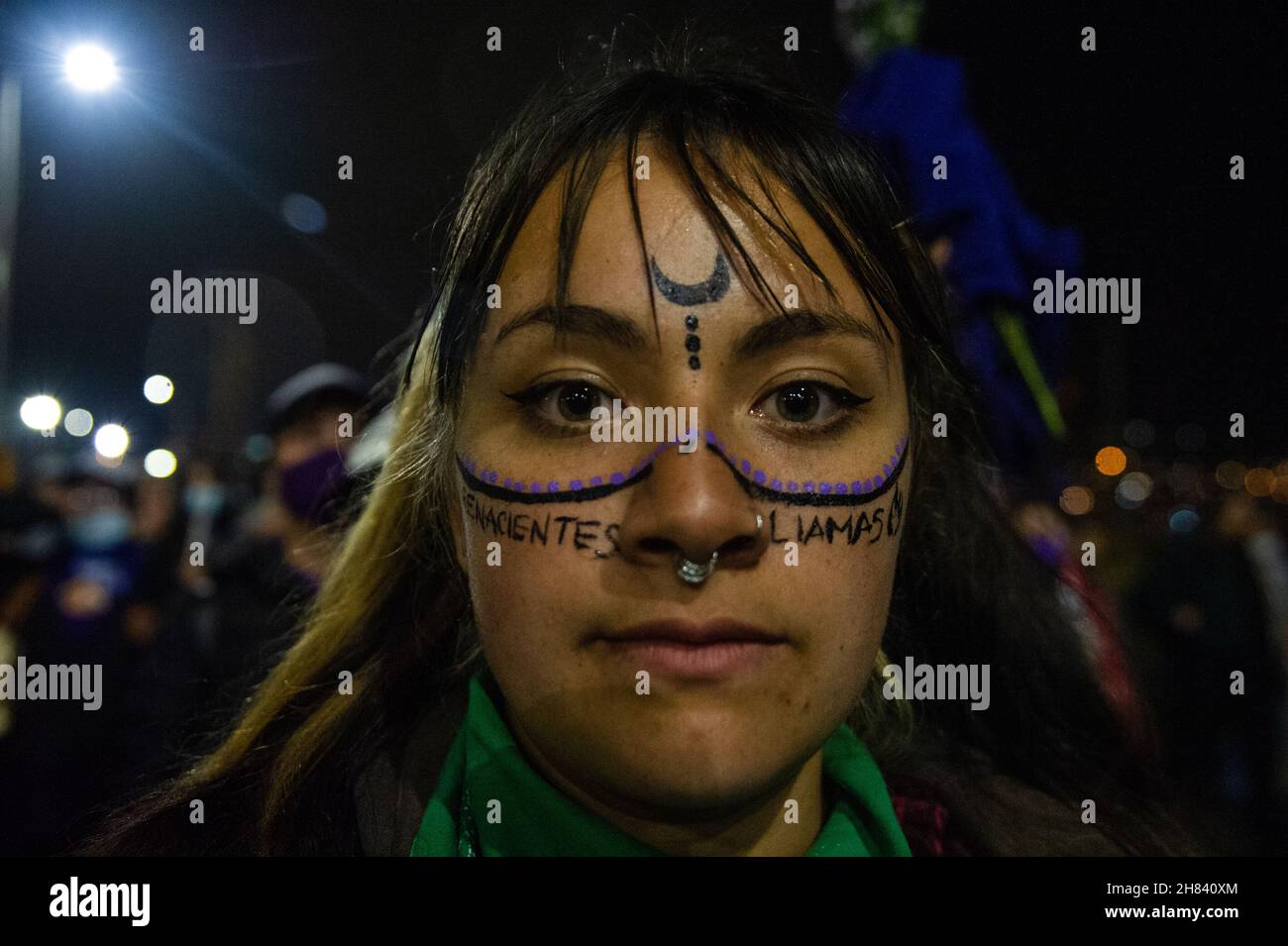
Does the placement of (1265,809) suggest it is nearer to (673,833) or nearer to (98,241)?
(673,833)

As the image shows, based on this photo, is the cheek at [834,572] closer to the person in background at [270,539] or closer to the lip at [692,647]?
the lip at [692,647]

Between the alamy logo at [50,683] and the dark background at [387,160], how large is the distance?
0.41 m

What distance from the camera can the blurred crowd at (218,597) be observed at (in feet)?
5.33

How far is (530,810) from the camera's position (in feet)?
4.27

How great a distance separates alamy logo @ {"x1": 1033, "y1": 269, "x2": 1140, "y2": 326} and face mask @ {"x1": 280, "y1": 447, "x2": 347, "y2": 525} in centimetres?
131

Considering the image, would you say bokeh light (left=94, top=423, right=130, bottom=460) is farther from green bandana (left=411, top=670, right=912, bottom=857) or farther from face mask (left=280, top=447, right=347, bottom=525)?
green bandana (left=411, top=670, right=912, bottom=857)

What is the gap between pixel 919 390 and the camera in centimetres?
141

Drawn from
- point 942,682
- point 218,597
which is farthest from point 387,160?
point 942,682

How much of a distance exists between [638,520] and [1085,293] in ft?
3.14

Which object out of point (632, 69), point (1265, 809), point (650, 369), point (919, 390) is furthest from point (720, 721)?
point (1265, 809)

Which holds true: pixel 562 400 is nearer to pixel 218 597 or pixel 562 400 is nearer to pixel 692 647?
pixel 692 647

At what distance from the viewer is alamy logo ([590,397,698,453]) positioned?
120cm
